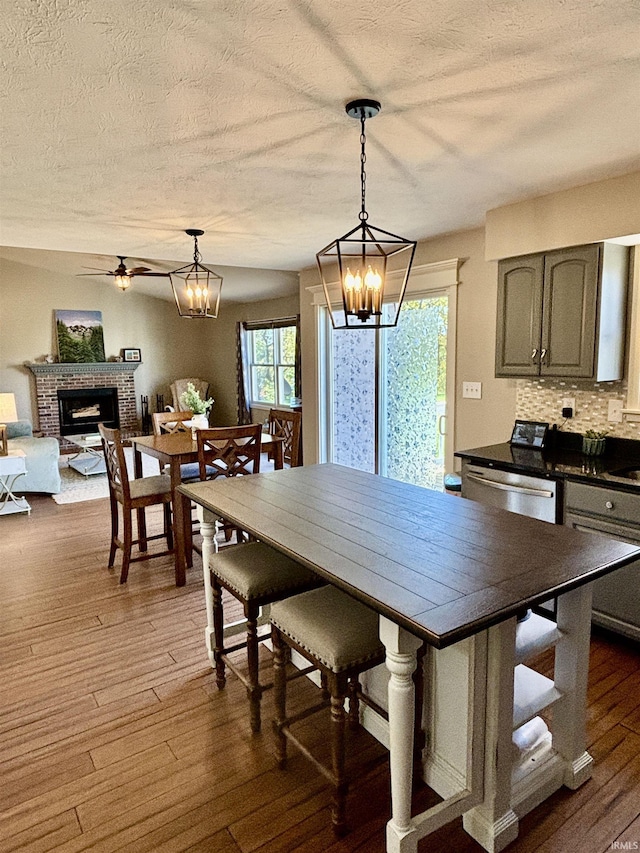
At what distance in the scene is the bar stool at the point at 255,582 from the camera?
2.15 m

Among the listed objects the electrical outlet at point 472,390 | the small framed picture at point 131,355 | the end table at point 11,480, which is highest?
the small framed picture at point 131,355

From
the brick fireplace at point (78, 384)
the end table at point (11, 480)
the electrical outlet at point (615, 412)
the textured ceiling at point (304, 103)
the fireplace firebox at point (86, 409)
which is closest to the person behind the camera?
the textured ceiling at point (304, 103)

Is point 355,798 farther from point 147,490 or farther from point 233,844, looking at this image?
point 147,490

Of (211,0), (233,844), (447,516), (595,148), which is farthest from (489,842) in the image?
(595,148)

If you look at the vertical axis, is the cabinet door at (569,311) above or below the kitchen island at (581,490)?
above

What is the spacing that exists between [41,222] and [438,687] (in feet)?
11.4

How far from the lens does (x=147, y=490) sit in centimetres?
378

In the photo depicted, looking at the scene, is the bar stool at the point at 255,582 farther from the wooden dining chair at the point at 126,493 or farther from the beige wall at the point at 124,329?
the beige wall at the point at 124,329

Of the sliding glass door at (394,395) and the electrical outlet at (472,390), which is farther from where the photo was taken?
the sliding glass door at (394,395)

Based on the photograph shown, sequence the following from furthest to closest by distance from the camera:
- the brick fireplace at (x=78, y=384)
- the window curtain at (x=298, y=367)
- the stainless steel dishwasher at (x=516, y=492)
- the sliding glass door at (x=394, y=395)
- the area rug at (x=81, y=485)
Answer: the brick fireplace at (x=78, y=384) < the window curtain at (x=298, y=367) < the area rug at (x=81, y=485) < the sliding glass door at (x=394, y=395) < the stainless steel dishwasher at (x=516, y=492)

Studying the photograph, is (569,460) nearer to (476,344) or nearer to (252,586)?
(476,344)

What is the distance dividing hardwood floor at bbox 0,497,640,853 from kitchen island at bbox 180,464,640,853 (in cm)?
16

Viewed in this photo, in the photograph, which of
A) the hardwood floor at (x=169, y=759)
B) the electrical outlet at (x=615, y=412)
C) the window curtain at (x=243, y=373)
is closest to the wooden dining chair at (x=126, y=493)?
the hardwood floor at (x=169, y=759)

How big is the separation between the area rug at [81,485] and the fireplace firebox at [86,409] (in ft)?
4.97
